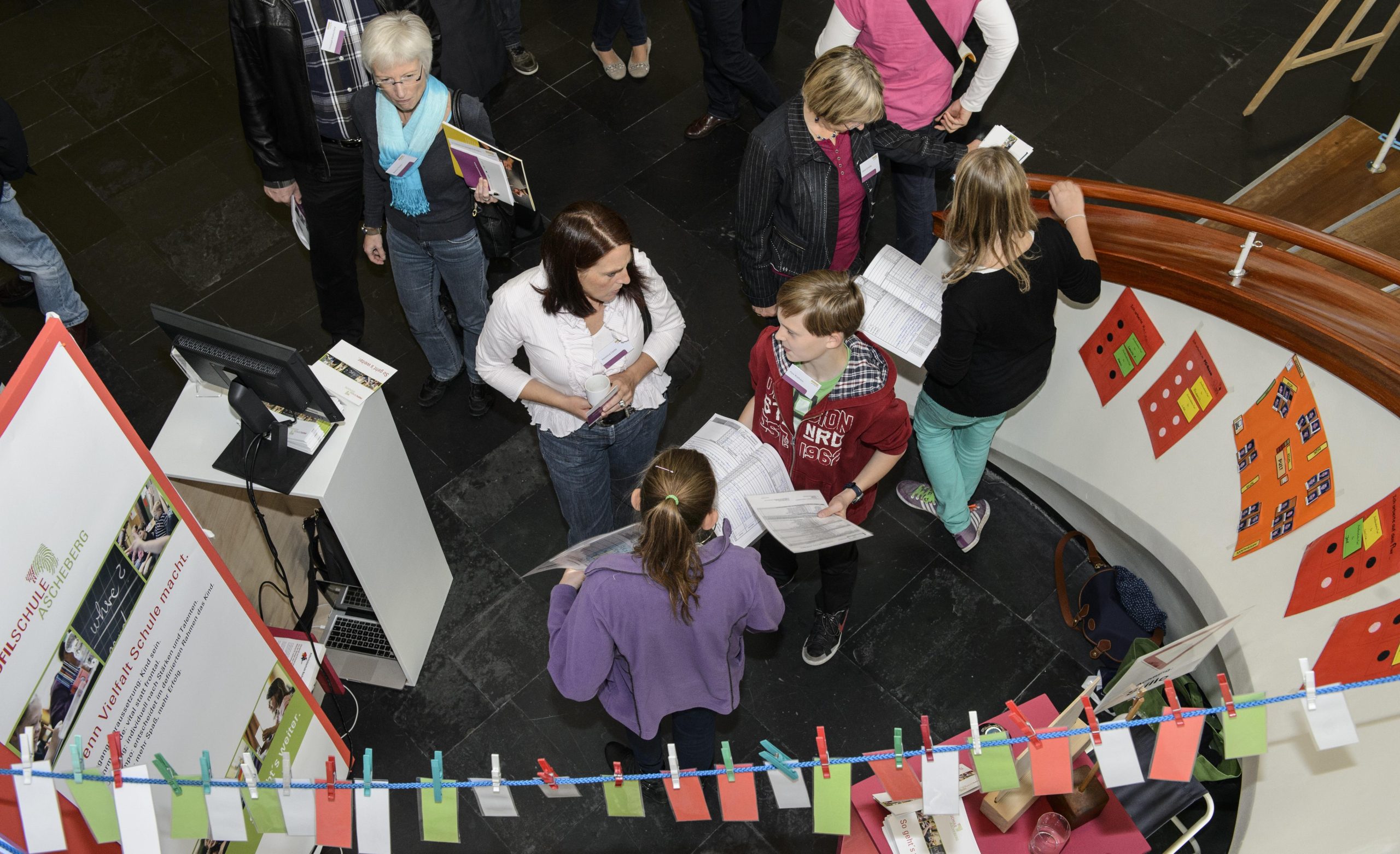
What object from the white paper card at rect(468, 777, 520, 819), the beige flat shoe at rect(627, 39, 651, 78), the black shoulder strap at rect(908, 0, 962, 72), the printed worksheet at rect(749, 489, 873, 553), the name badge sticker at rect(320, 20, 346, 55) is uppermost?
the name badge sticker at rect(320, 20, 346, 55)

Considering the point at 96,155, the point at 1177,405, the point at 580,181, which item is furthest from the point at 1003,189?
the point at 96,155

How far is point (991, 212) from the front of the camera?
286cm

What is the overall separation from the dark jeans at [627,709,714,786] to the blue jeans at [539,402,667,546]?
0.67m

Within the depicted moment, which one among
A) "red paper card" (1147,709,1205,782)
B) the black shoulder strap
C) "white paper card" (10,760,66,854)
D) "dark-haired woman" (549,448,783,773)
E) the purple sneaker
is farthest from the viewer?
the purple sneaker

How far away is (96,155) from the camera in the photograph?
17.9 feet

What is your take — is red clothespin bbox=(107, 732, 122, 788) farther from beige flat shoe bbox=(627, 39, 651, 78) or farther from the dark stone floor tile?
the dark stone floor tile

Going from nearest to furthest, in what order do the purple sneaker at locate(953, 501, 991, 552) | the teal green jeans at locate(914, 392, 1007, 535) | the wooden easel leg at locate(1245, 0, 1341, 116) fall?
the teal green jeans at locate(914, 392, 1007, 535) → the purple sneaker at locate(953, 501, 991, 552) → the wooden easel leg at locate(1245, 0, 1341, 116)

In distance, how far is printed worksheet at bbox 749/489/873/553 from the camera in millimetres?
Result: 2926

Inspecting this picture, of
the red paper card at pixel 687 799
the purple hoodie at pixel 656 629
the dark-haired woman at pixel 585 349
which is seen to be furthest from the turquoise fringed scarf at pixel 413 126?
the red paper card at pixel 687 799

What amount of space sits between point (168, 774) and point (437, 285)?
2291 mm

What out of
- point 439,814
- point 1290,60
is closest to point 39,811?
point 439,814

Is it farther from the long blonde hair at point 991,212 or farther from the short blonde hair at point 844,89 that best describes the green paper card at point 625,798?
the short blonde hair at point 844,89

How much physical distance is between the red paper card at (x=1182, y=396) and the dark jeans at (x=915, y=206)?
112cm

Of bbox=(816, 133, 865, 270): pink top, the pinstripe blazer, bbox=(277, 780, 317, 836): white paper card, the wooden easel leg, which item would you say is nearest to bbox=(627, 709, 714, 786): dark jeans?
bbox=(277, 780, 317, 836): white paper card
